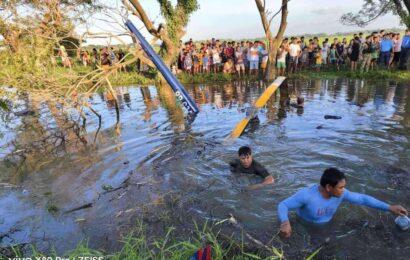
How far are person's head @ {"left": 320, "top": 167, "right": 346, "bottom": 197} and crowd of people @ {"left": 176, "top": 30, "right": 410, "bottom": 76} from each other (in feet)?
50.3

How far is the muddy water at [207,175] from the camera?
5.29 m

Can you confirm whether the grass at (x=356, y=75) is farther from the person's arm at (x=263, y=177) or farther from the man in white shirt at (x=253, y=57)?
the person's arm at (x=263, y=177)

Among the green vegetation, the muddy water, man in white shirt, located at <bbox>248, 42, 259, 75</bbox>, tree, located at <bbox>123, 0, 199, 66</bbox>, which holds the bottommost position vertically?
the muddy water

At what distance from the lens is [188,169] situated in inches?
311

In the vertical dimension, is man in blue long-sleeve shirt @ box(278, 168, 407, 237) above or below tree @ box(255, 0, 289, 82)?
below

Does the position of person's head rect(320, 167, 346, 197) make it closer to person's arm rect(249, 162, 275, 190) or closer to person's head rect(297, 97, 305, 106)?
person's arm rect(249, 162, 275, 190)

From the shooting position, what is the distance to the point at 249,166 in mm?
6805

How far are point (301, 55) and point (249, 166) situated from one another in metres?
14.8

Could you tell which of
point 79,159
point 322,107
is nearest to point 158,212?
point 79,159

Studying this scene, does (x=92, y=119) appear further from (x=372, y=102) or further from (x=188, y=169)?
(x=372, y=102)

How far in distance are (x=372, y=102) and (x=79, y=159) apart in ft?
33.7

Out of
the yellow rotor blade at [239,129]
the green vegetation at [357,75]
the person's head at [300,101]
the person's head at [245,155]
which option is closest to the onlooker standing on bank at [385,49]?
the green vegetation at [357,75]

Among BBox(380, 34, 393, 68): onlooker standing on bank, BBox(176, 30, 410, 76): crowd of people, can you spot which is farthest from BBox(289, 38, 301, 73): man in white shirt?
BBox(380, 34, 393, 68): onlooker standing on bank

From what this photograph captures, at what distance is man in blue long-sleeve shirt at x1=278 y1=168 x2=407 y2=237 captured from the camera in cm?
439
